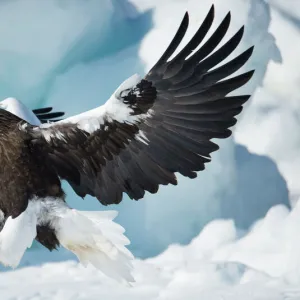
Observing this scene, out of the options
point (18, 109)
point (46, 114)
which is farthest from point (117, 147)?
point (46, 114)

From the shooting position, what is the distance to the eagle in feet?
7.70

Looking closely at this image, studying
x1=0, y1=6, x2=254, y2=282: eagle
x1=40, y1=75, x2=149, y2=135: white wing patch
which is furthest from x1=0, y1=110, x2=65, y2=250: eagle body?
x1=40, y1=75, x2=149, y2=135: white wing patch

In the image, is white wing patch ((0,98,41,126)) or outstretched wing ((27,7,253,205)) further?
white wing patch ((0,98,41,126))

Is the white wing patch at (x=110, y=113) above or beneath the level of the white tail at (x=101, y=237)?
above

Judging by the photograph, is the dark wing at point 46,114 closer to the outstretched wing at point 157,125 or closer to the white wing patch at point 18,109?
the white wing patch at point 18,109

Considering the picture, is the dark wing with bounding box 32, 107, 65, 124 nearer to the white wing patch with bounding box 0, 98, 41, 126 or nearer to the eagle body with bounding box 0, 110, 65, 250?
the white wing patch with bounding box 0, 98, 41, 126

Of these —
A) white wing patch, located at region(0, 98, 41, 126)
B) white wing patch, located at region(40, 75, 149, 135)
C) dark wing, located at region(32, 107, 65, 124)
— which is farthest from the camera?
dark wing, located at region(32, 107, 65, 124)

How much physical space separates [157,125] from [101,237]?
1.34ft

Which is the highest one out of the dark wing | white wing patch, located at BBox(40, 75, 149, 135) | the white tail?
white wing patch, located at BBox(40, 75, 149, 135)

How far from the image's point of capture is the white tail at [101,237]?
2410 millimetres

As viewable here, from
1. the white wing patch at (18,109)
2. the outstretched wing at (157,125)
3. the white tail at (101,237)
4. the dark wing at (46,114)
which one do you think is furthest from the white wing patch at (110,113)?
the dark wing at (46,114)

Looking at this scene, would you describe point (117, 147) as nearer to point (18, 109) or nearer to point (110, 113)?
point (110, 113)

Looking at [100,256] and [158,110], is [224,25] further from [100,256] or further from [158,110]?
[100,256]

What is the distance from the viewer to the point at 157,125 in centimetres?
243
